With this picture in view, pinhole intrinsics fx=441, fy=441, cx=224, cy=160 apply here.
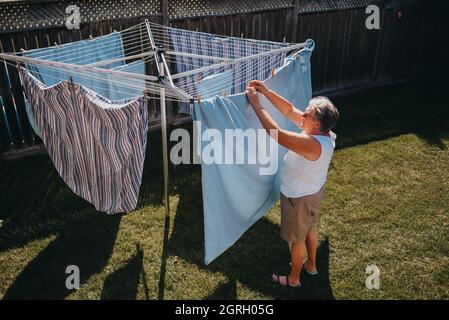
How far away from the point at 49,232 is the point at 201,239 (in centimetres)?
169

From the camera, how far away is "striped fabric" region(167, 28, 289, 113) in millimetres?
5262

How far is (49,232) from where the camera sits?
4875mm

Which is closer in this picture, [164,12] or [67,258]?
[67,258]

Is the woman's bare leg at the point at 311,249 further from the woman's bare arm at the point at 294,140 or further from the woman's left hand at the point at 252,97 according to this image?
the woman's left hand at the point at 252,97

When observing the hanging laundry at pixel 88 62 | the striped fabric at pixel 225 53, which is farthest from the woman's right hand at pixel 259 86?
the hanging laundry at pixel 88 62

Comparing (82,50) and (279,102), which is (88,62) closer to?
(82,50)

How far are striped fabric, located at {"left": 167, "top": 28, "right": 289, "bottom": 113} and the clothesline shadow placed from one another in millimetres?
1864

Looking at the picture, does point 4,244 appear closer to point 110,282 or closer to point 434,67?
point 110,282

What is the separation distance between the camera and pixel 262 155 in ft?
13.5

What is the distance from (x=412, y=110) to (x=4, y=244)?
6805 mm

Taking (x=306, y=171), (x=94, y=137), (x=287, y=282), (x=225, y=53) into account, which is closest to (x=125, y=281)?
(x=94, y=137)

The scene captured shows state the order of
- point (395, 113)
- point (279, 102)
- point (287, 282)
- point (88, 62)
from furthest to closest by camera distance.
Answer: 1. point (395, 113)
2. point (88, 62)
3. point (287, 282)
4. point (279, 102)

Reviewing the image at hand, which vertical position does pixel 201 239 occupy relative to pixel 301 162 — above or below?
below

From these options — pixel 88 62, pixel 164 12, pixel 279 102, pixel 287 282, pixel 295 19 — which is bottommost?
pixel 287 282
